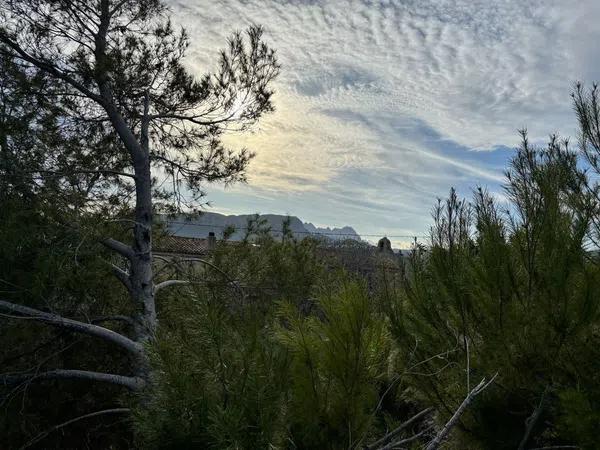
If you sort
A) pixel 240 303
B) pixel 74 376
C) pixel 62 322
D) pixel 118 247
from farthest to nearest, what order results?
pixel 118 247 → pixel 74 376 → pixel 62 322 → pixel 240 303

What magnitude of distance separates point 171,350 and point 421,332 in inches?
76.5

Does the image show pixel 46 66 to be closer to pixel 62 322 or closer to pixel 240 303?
pixel 62 322

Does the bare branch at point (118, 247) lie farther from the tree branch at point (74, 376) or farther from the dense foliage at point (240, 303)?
the tree branch at point (74, 376)

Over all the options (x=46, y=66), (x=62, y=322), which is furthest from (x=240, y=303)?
(x=46, y=66)

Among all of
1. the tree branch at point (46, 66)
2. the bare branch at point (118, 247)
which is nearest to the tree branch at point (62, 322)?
the bare branch at point (118, 247)

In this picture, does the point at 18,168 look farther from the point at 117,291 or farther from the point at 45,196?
the point at 117,291

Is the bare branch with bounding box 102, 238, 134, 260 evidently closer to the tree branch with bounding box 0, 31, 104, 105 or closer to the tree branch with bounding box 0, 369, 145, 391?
the tree branch with bounding box 0, 369, 145, 391

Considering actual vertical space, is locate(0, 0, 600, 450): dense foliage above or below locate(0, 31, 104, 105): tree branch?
below

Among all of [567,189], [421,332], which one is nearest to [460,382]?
[421,332]

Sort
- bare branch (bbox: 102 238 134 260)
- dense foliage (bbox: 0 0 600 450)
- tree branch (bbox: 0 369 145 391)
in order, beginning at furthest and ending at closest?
bare branch (bbox: 102 238 134 260), tree branch (bbox: 0 369 145 391), dense foliage (bbox: 0 0 600 450)

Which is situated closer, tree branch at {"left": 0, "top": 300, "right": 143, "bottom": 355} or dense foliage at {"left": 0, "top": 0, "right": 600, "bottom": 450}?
dense foliage at {"left": 0, "top": 0, "right": 600, "bottom": 450}

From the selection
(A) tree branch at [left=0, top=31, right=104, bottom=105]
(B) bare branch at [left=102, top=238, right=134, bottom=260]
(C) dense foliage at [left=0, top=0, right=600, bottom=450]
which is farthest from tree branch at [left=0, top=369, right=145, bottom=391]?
(A) tree branch at [left=0, top=31, right=104, bottom=105]

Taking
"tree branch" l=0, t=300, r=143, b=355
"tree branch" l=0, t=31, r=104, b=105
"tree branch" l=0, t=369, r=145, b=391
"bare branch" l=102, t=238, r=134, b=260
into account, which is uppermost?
"tree branch" l=0, t=31, r=104, b=105

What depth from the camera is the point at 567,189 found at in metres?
2.87
